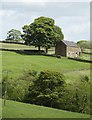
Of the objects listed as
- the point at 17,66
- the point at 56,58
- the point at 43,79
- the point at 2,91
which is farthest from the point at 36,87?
the point at 56,58

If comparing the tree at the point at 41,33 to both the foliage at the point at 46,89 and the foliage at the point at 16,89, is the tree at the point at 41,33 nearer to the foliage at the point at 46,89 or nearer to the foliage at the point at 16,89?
the foliage at the point at 16,89

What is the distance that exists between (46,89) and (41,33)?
28.1 meters

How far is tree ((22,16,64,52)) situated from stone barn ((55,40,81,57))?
1036 mm

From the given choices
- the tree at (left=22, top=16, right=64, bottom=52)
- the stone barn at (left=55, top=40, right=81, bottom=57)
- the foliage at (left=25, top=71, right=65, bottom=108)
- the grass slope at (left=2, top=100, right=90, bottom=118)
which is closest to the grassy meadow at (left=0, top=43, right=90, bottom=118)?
the grass slope at (left=2, top=100, right=90, bottom=118)

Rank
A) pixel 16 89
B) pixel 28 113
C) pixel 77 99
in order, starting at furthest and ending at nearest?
pixel 16 89 < pixel 77 99 < pixel 28 113

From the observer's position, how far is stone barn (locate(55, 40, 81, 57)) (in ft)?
150

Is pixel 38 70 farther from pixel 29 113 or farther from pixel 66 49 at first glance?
pixel 66 49

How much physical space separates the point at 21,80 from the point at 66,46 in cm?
2541

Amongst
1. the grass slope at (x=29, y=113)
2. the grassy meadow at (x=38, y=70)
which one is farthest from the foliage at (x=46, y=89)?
the grass slope at (x=29, y=113)

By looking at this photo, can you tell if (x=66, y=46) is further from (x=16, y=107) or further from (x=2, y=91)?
(x=16, y=107)

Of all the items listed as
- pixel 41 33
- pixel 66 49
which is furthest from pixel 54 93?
pixel 41 33

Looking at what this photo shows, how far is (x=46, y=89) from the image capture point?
18125mm

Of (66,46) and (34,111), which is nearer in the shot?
(34,111)

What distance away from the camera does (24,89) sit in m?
19.3
